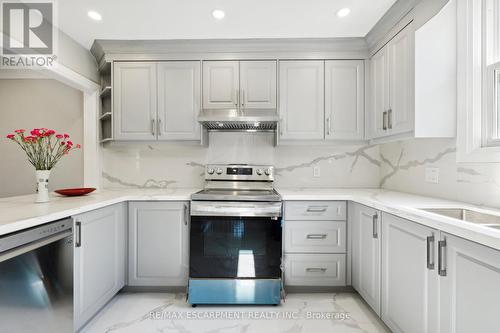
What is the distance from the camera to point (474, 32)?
1.63 metres

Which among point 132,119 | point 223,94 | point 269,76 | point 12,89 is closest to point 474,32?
point 269,76

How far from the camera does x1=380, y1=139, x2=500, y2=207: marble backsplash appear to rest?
5.20 feet

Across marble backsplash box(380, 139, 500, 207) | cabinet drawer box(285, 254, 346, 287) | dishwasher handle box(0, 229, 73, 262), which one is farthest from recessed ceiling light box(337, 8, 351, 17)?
dishwasher handle box(0, 229, 73, 262)

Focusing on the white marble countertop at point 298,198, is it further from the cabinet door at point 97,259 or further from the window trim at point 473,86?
the window trim at point 473,86

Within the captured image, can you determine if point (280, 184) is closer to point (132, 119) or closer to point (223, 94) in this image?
point (223, 94)

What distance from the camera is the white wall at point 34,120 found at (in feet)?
9.59

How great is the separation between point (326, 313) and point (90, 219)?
1855 mm

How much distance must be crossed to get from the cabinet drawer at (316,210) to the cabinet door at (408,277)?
0.53 metres

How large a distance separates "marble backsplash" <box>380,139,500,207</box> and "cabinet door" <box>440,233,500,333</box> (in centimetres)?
71

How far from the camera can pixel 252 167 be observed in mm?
2633

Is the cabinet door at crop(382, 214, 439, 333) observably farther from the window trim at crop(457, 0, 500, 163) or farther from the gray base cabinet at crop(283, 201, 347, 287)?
the window trim at crop(457, 0, 500, 163)

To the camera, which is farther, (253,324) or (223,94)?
(223,94)

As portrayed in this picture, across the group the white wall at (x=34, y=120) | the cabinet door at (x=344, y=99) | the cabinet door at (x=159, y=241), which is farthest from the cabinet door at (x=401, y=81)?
the white wall at (x=34, y=120)

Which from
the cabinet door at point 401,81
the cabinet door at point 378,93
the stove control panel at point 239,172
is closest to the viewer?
the cabinet door at point 401,81
